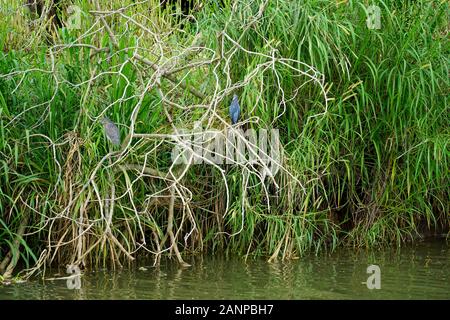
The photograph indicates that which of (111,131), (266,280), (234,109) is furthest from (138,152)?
(266,280)

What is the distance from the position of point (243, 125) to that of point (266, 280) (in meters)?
1.33

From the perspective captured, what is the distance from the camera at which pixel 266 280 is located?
6.02 m

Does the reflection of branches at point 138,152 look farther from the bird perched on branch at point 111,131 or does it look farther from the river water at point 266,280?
the river water at point 266,280

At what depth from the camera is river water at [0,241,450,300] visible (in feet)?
18.5

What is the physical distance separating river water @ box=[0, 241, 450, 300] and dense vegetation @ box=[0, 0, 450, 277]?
0.16m

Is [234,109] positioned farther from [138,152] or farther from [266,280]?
[266,280]

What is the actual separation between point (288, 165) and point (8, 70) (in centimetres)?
216

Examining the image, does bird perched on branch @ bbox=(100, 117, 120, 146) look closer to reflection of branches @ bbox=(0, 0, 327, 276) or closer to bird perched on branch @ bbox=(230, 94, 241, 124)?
reflection of branches @ bbox=(0, 0, 327, 276)

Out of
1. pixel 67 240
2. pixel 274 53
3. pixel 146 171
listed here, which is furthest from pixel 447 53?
pixel 67 240

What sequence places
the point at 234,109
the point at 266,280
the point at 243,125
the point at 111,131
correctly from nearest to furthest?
the point at 266,280 → the point at 111,131 → the point at 234,109 → the point at 243,125

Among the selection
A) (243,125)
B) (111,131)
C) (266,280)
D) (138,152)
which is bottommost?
(266,280)

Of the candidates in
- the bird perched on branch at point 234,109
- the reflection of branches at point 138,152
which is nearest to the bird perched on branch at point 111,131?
the reflection of branches at point 138,152

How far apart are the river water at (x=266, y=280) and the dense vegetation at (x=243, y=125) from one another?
16 cm

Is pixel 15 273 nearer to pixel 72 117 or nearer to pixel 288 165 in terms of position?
pixel 72 117
